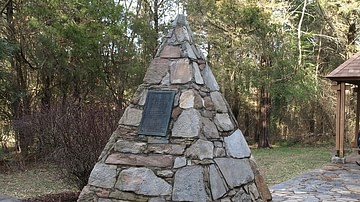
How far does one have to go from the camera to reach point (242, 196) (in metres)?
3.90

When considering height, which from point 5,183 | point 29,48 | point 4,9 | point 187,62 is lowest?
point 5,183

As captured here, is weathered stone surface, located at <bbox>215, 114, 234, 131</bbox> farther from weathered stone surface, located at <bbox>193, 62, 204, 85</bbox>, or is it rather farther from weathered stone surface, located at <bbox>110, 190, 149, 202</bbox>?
weathered stone surface, located at <bbox>110, 190, 149, 202</bbox>

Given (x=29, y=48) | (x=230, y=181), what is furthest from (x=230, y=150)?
(x=29, y=48)

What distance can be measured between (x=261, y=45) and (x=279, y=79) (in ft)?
4.43

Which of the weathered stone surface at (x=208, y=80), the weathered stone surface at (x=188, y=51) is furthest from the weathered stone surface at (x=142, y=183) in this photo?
the weathered stone surface at (x=188, y=51)

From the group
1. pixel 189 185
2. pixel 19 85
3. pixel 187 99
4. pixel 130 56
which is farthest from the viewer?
pixel 130 56

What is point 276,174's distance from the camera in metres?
8.89

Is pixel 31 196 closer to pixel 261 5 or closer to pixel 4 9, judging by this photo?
pixel 4 9

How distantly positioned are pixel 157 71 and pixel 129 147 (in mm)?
810

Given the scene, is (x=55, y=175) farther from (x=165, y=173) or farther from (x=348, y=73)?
(x=348, y=73)

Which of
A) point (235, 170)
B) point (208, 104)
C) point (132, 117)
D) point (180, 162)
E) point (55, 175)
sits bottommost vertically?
point (55, 175)

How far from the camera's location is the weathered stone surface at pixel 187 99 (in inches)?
147

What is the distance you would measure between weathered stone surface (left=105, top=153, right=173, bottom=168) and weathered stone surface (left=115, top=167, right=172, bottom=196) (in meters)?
0.07

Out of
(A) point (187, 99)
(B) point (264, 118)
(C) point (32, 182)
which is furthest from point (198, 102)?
(B) point (264, 118)
